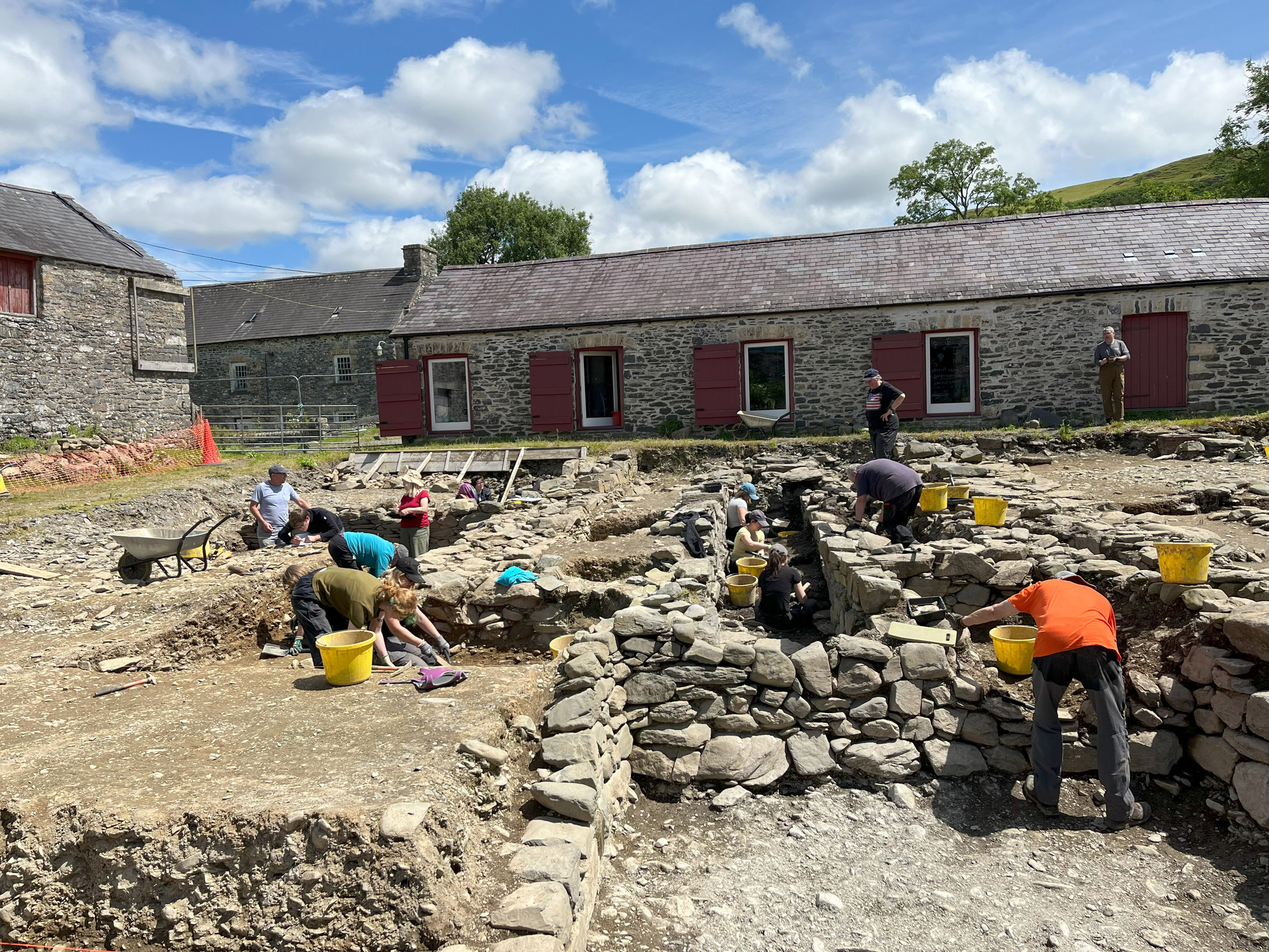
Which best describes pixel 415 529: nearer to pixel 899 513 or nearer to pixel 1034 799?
pixel 899 513

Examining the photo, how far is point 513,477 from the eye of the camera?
55.8 feet

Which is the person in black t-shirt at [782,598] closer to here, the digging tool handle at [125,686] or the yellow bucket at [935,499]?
the yellow bucket at [935,499]

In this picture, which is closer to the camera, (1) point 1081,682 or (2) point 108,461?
(1) point 1081,682

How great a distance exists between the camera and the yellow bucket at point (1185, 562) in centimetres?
548

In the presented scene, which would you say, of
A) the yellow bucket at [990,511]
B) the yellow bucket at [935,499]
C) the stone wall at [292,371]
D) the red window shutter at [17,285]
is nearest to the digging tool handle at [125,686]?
the yellow bucket at [990,511]

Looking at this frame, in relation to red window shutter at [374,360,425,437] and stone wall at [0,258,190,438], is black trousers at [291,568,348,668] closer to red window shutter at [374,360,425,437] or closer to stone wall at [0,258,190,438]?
red window shutter at [374,360,425,437]

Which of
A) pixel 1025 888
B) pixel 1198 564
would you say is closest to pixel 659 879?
pixel 1025 888

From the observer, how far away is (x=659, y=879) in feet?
14.7

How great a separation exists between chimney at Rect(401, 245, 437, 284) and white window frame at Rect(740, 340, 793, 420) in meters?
17.7

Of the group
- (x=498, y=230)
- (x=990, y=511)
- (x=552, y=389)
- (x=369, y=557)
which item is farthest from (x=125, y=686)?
(x=498, y=230)

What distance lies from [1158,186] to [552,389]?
154ft

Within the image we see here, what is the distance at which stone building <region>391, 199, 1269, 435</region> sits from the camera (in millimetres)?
16672

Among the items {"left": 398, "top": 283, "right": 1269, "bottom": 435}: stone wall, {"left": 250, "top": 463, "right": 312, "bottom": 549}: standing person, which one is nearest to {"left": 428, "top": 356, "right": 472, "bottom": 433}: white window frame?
{"left": 398, "top": 283, "right": 1269, "bottom": 435}: stone wall

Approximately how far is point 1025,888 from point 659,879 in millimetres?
2026
